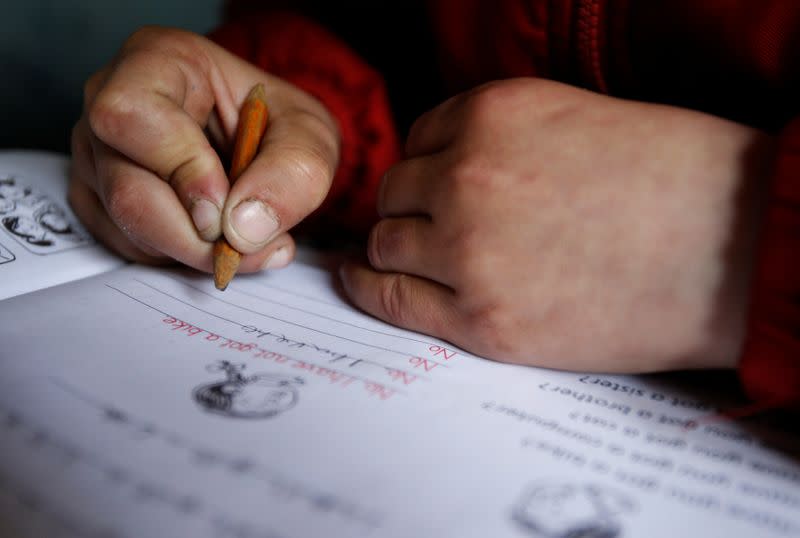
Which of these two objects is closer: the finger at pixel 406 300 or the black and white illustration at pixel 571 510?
the black and white illustration at pixel 571 510

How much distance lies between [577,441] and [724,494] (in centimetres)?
6

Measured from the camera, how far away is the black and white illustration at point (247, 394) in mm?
273

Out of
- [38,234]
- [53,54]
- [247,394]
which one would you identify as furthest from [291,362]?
[53,54]

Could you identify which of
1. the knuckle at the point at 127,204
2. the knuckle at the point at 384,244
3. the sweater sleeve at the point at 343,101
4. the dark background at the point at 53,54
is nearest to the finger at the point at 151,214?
the knuckle at the point at 127,204

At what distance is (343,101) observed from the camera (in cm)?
58

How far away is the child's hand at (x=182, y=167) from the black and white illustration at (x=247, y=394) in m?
0.10

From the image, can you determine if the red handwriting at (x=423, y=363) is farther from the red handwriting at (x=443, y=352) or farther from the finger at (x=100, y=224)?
the finger at (x=100, y=224)

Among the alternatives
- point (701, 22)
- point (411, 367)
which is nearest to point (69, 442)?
point (411, 367)

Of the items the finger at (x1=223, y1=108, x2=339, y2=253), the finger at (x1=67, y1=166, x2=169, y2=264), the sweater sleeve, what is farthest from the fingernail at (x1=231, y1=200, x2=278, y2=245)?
Answer: the sweater sleeve

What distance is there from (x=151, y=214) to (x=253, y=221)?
75 millimetres

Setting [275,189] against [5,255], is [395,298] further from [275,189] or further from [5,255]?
[5,255]

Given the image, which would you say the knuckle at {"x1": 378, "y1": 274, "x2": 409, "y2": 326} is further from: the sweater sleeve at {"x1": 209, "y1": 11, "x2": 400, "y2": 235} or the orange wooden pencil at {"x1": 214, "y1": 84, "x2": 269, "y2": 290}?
the sweater sleeve at {"x1": 209, "y1": 11, "x2": 400, "y2": 235}

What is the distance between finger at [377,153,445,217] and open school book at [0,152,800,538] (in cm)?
7

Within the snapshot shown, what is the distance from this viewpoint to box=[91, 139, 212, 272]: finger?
39 centimetres
